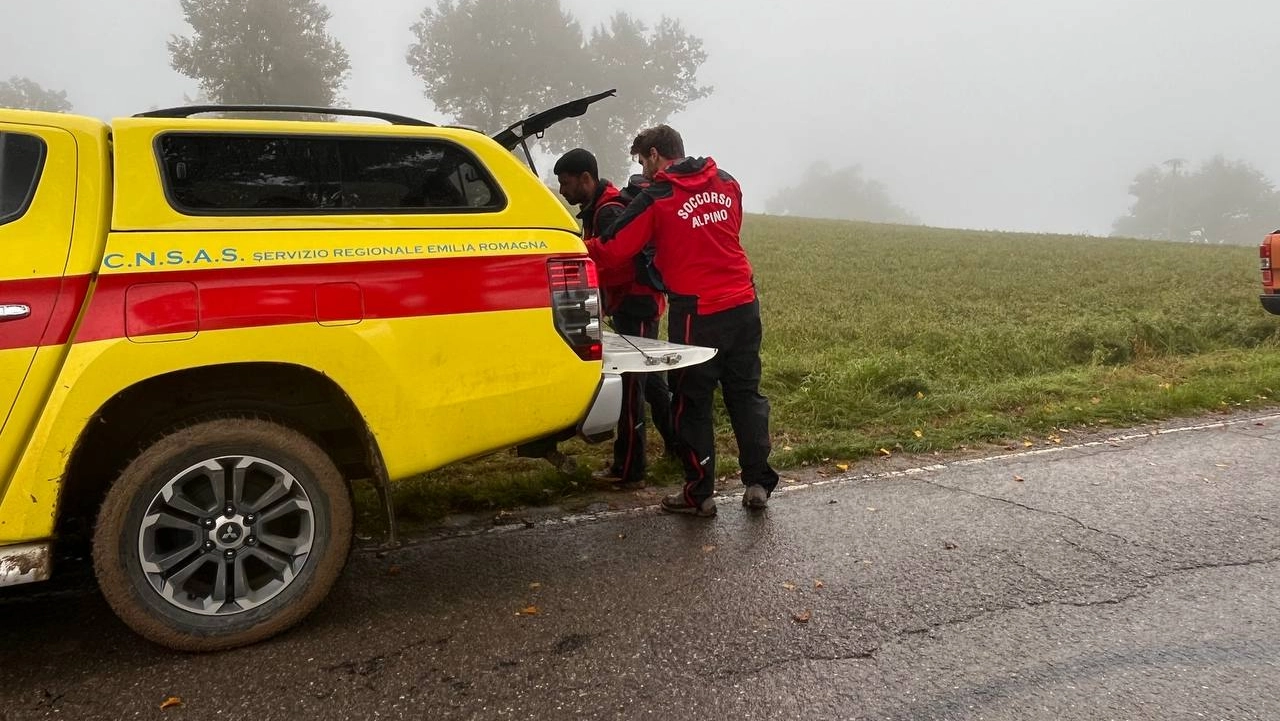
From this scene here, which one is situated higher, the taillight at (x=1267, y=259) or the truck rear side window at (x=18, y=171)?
the truck rear side window at (x=18, y=171)

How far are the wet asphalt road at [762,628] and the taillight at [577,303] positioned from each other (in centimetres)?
99

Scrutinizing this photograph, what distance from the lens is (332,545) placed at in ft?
9.93

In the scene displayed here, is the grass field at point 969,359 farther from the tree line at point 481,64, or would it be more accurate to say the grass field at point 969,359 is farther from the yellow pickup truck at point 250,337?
the tree line at point 481,64

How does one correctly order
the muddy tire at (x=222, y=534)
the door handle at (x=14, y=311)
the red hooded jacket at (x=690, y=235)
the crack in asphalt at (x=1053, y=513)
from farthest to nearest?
the red hooded jacket at (x=690, y=235), the crack in asphalt at (x=1053, y=513), the muddy tire at (x=222, y=534), the door handle at (x=14, y=311)

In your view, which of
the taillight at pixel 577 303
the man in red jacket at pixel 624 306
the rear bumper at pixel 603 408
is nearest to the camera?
the taillight at pixel 577 303

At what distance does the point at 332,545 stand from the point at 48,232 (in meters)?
1.36

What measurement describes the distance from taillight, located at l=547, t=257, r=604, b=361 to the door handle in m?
1.68

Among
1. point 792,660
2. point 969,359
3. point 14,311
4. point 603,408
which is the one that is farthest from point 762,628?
point 969,359

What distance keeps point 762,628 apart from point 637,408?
199 cm

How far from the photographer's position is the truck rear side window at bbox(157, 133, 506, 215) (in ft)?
9.32

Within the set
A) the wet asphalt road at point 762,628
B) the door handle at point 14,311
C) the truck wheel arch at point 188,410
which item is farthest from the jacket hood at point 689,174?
the door handle at point 14,311

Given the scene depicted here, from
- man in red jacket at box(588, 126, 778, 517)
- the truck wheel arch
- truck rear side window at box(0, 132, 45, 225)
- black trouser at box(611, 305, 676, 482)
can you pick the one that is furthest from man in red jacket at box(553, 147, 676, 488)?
truck rear side window at box(0, 132, 45, 225)

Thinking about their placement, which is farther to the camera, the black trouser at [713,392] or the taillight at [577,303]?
the black trouser at [713,392]

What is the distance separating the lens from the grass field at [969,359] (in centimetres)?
561
